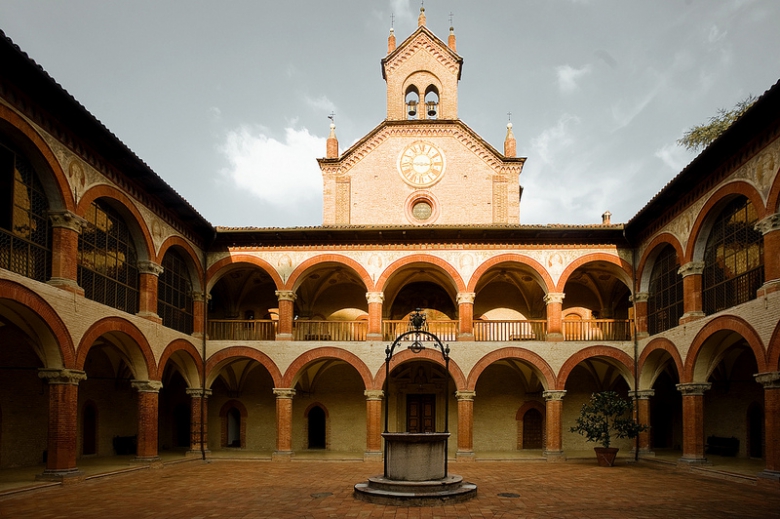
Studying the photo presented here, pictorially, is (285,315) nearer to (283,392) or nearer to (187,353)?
(283,392)

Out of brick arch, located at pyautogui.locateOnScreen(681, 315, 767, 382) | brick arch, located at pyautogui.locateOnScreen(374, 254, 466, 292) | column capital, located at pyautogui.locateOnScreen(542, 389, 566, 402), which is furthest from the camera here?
brick arch, located at pyautogui.locateOnScreen(374, 254, 466, 292)

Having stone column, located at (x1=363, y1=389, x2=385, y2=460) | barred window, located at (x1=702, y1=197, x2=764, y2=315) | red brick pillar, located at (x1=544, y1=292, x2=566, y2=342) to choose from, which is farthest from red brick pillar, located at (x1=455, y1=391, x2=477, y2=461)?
barred window, located at (x1=702, y1=197, x2=764, y2=315)

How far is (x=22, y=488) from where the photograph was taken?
14.3m

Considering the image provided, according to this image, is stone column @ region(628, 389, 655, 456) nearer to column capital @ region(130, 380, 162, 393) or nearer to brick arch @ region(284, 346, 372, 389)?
brick arch @ region(284, 346, 372, 389)

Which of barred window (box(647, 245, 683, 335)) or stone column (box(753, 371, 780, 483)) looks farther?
barred window (box(647, 245, 683, 335))

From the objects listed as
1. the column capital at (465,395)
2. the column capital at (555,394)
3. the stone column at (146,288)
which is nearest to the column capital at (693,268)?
the column capital at (555,394)

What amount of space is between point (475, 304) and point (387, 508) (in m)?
16.1

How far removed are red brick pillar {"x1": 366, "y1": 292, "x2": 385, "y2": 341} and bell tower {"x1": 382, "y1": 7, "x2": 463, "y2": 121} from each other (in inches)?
373

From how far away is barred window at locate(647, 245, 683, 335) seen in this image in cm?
2094

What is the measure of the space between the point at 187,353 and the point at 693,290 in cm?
1634

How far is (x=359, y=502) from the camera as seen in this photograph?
13.5 meters

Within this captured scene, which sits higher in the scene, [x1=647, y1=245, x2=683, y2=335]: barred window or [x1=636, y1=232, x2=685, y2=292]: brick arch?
[x1=636, y1=232, x2=685, y2=292]: brick arch

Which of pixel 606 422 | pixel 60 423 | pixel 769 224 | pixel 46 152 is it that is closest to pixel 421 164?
pixel 606 422

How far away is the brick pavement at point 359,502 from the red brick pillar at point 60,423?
1.59 ft
